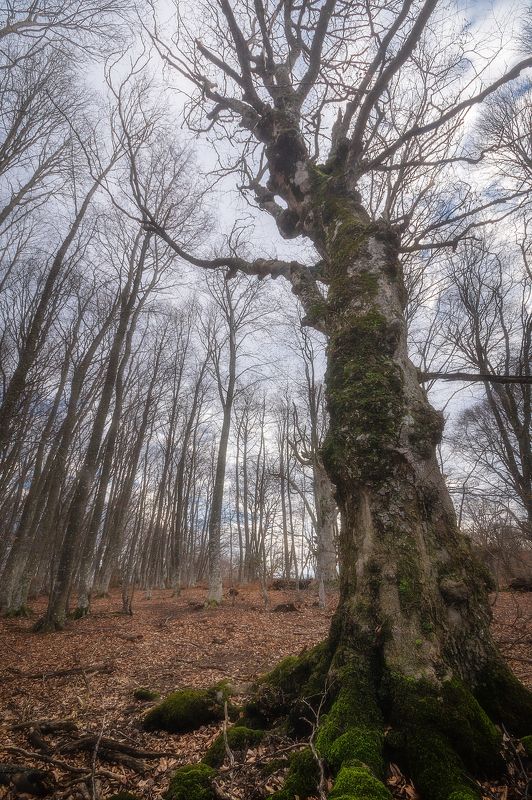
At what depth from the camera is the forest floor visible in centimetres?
199

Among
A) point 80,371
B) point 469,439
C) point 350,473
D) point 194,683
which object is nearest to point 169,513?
point 80,371

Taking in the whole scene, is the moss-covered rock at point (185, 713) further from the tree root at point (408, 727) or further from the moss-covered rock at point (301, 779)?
the moss-covered rock at point (301, 779)

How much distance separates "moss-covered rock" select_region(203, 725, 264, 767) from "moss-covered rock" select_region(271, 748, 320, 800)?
54cm

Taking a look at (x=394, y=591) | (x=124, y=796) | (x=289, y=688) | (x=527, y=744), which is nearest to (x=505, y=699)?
(x=527, y=744)

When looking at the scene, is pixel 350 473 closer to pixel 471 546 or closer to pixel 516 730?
pixel 471 546

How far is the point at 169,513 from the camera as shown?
24.3 meters

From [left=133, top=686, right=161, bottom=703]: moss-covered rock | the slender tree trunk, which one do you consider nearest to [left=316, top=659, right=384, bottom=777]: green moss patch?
[left=133, top=686, right=161, bottom=703]: moss-covered rock

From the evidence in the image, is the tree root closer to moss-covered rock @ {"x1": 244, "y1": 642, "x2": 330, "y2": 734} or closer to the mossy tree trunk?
the mossy tree trunk

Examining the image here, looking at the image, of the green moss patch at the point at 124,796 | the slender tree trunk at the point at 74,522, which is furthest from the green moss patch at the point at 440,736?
the slender tree trunk at the point at 74,522

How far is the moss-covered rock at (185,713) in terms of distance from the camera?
2.68m

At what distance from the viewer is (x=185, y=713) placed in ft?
8.85

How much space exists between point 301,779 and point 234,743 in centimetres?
76

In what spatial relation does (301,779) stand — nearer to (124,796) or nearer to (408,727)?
(408,727)

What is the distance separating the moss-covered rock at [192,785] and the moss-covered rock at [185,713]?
1060 millimetres
